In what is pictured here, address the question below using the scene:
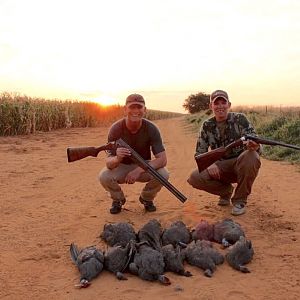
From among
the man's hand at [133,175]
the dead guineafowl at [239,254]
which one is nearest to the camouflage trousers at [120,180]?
the man's hand at [133,175]

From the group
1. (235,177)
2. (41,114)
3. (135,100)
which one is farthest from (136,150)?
(41,114)

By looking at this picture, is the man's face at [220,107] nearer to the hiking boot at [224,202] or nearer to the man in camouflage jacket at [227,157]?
the man in camouflage jacket at [227,157]

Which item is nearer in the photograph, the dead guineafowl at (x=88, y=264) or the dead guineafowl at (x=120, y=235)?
the dead guineafowl at (x=88, y=264)

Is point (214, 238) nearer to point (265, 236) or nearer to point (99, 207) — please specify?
point (265, 236)

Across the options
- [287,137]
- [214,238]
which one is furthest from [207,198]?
[287,137]

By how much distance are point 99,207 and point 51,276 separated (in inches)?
106

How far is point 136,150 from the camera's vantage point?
265 inches

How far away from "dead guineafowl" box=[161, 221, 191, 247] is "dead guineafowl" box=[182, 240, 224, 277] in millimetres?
231

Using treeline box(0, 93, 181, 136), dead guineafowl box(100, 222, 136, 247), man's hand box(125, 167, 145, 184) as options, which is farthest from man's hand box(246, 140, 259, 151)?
treeline box(0, 93, 181, 136)

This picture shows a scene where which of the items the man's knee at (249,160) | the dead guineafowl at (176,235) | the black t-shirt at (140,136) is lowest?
the dead guineafowl at (176,235)

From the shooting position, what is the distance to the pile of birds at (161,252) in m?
4.52

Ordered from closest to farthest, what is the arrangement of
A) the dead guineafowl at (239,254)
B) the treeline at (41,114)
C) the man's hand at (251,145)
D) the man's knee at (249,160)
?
the dead guineafowl at (239,254) < the man's hand at (251,145) < the man's knee at (249,160) < the treeline at (41,114)

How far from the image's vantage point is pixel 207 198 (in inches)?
310

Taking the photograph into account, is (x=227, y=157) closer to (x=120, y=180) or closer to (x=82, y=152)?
(x=120, y=180)
